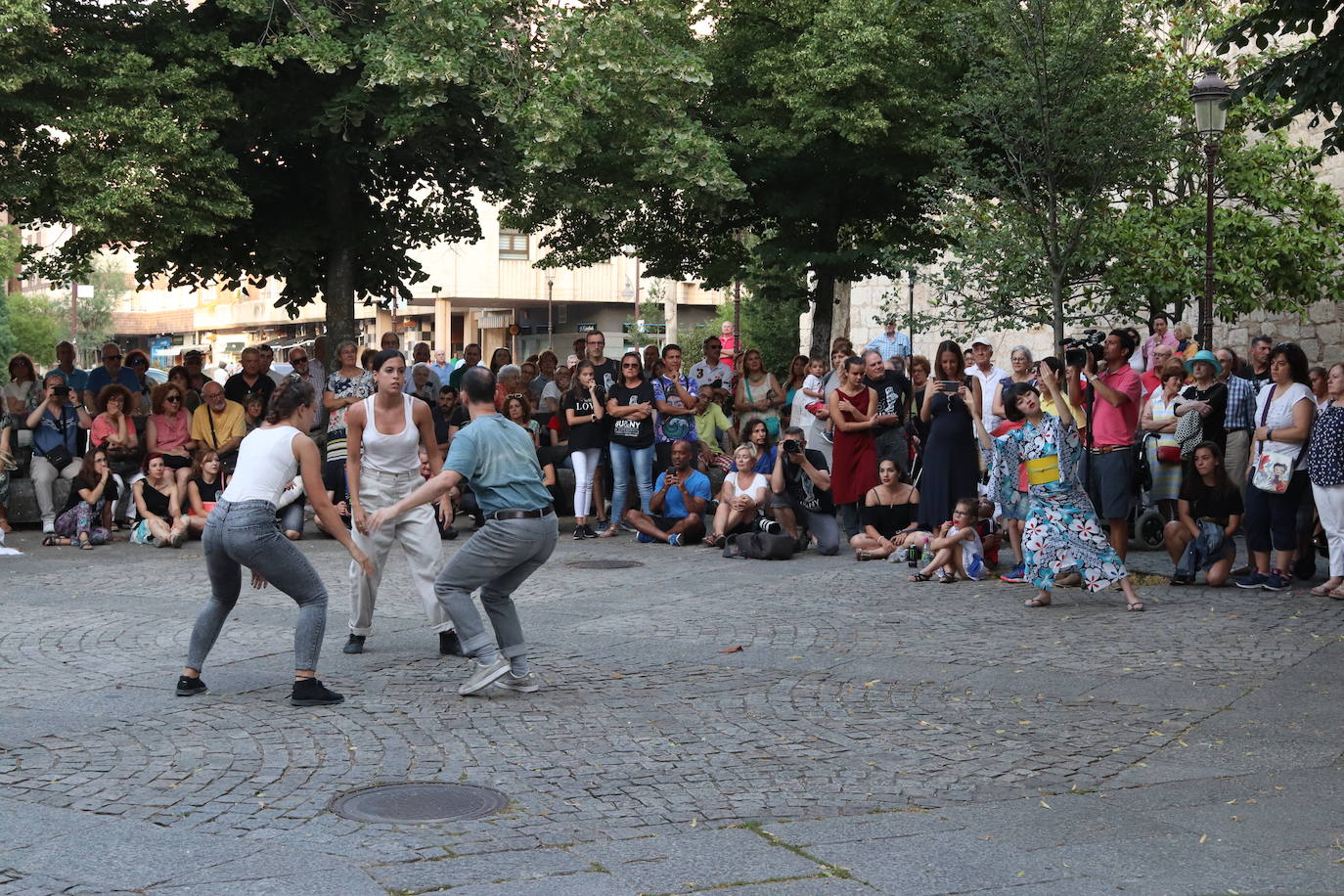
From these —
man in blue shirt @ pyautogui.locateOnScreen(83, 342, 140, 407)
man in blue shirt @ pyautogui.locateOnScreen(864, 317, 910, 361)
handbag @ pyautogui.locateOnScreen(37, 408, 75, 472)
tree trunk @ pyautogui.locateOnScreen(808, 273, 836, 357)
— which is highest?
tree trunk @ pyautogui.locateOnScreen(808, 273, 836, 357)

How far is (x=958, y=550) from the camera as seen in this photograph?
12273 millimetres

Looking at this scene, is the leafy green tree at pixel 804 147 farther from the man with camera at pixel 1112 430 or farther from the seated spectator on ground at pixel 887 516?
the man with camera at pixel 1112 430

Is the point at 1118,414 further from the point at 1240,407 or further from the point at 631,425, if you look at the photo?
the point at 631,425

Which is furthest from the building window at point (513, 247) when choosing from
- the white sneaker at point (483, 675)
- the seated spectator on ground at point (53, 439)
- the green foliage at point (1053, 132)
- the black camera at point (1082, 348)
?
the white sneaker at point (483, 675)

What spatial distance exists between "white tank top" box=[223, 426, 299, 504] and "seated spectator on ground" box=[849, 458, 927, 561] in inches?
282

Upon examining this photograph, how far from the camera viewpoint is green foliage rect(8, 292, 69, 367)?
73.2m

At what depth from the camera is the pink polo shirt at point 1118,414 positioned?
12.9 m

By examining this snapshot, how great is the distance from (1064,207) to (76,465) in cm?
1187

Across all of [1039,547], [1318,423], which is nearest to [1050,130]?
[1318,423]

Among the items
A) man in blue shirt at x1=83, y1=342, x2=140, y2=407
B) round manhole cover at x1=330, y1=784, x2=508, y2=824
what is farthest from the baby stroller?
man in blue shirt at x1=83, y1=342, x2=140, y2=407

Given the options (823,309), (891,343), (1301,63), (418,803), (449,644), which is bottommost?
(418,803)

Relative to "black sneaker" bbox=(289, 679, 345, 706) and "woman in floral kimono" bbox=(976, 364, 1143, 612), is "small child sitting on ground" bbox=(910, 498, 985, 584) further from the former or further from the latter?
"black sneaker" bbox=(289, 679, 345, 706)

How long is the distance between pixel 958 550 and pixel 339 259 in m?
11.1

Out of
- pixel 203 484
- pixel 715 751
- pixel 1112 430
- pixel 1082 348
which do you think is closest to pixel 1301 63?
pixel 1082 348
